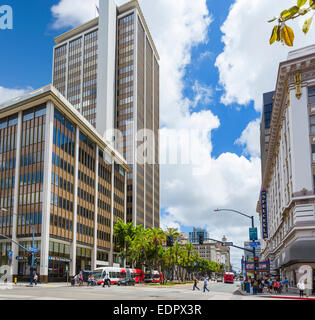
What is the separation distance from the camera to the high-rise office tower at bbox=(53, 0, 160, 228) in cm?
11481

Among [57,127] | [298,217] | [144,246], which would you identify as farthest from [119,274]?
[298,217]

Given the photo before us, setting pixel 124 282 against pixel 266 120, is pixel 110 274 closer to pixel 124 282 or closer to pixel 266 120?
pixel 124 282

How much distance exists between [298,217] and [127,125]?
78.5 meters

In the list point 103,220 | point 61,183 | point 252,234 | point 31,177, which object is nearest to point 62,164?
point 61,183

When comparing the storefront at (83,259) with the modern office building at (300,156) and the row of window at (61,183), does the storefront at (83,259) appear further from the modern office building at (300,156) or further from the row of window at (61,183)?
the modern office building at (300,156)

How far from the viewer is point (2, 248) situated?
6656 cm

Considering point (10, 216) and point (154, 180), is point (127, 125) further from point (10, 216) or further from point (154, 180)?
point (10, 216)

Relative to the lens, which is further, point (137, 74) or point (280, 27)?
point (137, 74)

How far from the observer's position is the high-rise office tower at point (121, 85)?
377ft

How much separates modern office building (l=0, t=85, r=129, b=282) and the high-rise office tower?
111 feet

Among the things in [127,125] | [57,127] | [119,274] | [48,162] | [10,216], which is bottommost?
[119,274]

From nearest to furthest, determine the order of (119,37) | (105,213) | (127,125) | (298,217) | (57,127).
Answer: (298,217) < (57,127) < (105,213) < (127,125) < (119,37)

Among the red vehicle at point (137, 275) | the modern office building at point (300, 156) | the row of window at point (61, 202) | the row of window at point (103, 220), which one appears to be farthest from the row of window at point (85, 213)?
the modern office building at point (300, 156)

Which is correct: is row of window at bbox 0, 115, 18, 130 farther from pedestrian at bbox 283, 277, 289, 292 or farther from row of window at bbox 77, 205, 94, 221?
pedestrian at bbox 283, 277, 289, 292
